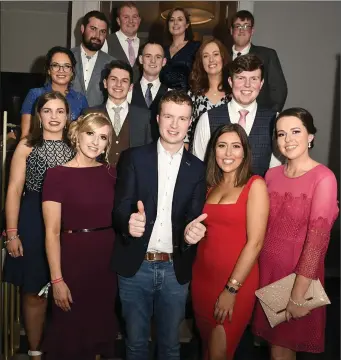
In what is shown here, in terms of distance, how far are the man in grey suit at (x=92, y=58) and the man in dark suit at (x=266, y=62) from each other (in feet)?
3.32

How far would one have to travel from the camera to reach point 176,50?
11.7 feet

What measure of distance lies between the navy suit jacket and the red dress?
0.08 m

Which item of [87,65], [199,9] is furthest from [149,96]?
[199,9]

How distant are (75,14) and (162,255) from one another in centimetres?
362

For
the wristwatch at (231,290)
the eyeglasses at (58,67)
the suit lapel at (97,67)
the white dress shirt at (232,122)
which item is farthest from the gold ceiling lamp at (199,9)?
the wristwatch at (231,290)

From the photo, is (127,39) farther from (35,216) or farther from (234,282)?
(234,282)

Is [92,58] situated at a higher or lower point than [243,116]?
higher

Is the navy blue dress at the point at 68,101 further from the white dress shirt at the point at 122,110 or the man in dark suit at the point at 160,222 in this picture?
the man in dark suit at the point at 160,222

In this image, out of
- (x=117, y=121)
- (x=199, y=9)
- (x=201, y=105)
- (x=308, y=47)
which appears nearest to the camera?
(x=117, y=121)

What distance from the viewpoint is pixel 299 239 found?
215 cm

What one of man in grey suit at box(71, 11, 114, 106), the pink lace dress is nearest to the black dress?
man in grey suit at box(71, 11, 114, 106)

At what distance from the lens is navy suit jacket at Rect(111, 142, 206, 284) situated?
2.14 meters

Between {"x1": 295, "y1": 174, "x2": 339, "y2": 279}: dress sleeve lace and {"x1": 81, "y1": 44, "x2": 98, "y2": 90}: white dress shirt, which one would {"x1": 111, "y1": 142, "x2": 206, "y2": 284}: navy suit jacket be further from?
{"x1": 81, "y1": 44, "x2": 98, "y2": 90}: white dress shirt

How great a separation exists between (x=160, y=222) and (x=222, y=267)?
0.37 m
